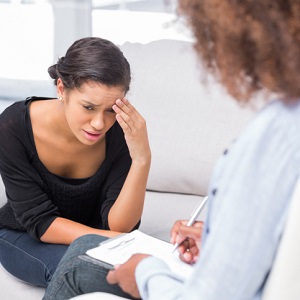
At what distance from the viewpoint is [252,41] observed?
0.91 meters

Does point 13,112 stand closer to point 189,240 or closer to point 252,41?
point 189,240

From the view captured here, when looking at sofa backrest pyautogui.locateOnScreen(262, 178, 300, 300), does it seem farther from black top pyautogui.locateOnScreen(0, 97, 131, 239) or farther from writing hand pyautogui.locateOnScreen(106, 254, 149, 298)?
black top pyautogui.locateOnScreen(0, 97, 131, 239)

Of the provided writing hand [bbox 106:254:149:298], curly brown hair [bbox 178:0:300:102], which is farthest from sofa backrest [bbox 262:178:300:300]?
writing hand [bbox 106:254:149:298]

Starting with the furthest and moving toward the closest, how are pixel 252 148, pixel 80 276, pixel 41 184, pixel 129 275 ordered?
pixel 41 184 → pixel 80 276 → pixel 129 275 → pixel 252 148

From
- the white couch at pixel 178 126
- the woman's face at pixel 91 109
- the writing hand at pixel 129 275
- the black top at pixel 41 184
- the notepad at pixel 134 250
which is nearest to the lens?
the writing hand at pixel 129 275

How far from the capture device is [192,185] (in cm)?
227

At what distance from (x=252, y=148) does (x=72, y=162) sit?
1.14 meters

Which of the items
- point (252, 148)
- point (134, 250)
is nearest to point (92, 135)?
point (134, 250)

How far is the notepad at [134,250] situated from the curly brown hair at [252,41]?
19.8 inches

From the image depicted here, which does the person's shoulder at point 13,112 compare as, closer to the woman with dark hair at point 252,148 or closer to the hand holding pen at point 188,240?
the hand holding pen at point 188,240

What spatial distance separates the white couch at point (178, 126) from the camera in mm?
2242

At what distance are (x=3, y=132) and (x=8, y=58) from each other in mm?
1442

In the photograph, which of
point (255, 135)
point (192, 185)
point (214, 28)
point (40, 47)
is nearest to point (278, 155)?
point (255, 135)

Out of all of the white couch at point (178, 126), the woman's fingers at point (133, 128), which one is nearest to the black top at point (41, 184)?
the woman's fingers at point (133, 128)
